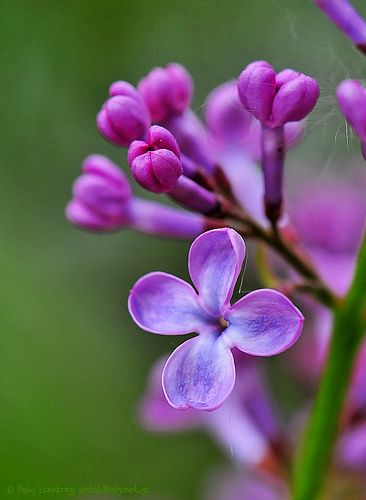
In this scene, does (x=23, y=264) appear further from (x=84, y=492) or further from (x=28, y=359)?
(x=84, y=492)

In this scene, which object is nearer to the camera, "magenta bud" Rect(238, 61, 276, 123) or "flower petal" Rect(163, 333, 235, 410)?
"flower petal" Rect(163, 333, 235, 410)

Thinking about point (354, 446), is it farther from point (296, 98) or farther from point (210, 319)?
point (296, 98)

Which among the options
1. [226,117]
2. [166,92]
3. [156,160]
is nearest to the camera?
[156,160]

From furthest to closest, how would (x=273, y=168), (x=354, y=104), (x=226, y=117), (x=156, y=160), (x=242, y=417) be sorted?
(x=242, y=417) → (x=226, y=117) → (x=273, y=168) → (x=156, y=160) → (x=354, y=104)

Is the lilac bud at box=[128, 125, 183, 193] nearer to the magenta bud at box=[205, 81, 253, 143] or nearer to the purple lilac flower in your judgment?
the purple lilac flower

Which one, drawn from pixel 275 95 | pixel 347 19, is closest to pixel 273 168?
pixel 275 95

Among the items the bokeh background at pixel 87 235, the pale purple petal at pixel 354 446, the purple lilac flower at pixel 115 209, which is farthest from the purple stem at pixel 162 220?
the pale purple petal at pixel 354 446

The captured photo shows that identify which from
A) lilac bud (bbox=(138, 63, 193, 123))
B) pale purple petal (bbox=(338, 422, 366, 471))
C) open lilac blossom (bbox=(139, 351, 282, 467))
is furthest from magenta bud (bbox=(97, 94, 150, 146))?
pale purple petal (bbox=(338, 422, 366, 471))
